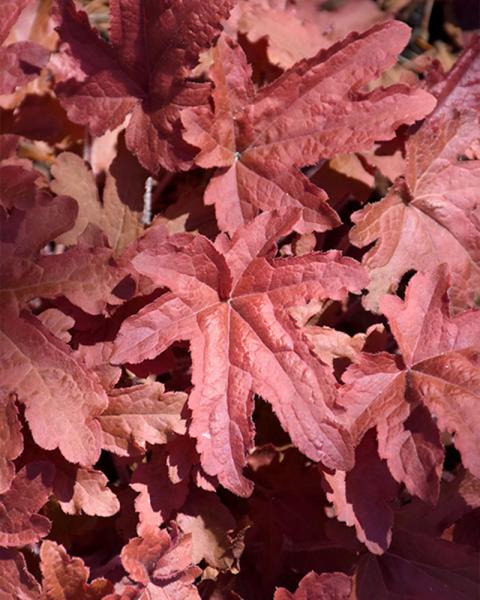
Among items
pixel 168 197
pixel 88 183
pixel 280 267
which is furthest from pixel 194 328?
pixel 168 197

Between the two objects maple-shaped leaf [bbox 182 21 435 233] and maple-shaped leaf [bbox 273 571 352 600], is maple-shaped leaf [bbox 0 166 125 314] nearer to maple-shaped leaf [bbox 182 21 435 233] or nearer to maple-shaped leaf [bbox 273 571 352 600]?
maple-shaped leaf [bbox 182 21 435 233]

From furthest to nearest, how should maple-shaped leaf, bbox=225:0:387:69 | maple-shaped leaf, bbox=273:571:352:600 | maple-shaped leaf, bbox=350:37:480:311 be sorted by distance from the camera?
maple-shaped leaf, bbox=225:0:387:69 < maple-shaped leaf, bbox=350:37:480:311 < maple-shaped leaf, bbox=273:571:352:600

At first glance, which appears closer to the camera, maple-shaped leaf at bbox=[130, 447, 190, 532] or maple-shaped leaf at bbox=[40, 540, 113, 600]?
maple-shaped leaf at bbox=[40, 540, 113, 600]

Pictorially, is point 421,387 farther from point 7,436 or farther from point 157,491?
point 7,436

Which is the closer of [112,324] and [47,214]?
[47,214]

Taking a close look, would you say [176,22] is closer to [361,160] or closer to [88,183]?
[88,183]

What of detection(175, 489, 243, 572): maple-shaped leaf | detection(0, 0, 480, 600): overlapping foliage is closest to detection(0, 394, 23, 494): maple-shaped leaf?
detection(0, 0, 480, 600): overlapping foliage

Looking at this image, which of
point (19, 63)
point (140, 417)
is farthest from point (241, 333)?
point (19, 63)
